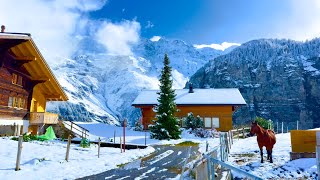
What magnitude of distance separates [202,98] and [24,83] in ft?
95.5

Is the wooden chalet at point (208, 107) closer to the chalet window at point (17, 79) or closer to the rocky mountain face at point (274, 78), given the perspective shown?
the chalet window at point (17, 79)

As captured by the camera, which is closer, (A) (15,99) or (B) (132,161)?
(B) (132,161)

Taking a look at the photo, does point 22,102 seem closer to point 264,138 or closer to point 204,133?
point 204,133

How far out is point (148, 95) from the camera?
2237 inches

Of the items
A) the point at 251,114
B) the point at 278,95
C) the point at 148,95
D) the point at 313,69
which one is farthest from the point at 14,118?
the point at 313,69

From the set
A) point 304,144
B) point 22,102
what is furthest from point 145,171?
point 22,102

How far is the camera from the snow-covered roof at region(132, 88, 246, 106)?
5072 cm

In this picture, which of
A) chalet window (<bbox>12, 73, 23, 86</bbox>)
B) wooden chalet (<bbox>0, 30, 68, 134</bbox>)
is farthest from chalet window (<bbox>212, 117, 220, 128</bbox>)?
chalet window (<bbox>12, 73, 23, 86</bbox>)

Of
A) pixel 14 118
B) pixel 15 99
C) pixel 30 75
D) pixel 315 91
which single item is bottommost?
pixel 14 118

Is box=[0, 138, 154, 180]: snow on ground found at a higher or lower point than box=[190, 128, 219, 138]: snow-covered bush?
lower

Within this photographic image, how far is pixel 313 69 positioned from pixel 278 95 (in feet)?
58.7

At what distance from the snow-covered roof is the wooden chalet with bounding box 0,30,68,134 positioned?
17.3m

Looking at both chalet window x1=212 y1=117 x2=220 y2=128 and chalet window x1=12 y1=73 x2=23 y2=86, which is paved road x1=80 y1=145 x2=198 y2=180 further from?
chalet window x1=212 y1=117 x2=220 y2=128

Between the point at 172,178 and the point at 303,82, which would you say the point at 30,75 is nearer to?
the point at 172,178
